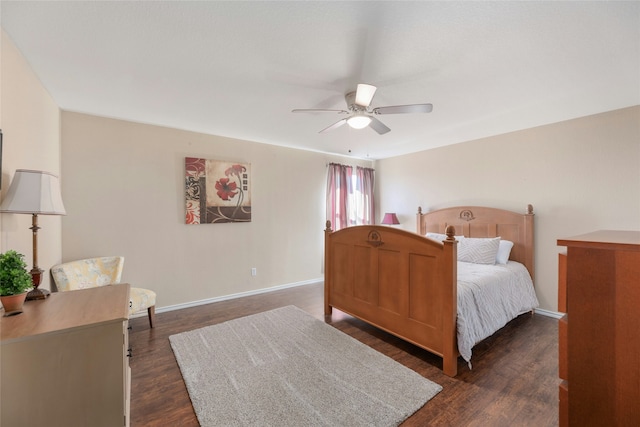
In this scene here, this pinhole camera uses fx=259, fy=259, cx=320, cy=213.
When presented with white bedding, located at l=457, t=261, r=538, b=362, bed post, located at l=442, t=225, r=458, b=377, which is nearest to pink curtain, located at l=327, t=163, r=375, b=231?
white bedding, located at l=457, t=261, r=538, b=362

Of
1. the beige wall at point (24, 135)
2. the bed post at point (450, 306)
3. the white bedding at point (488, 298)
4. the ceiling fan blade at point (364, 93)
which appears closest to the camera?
the beige wall at point (24, 135)

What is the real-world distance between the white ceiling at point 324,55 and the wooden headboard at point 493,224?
4.41 ft

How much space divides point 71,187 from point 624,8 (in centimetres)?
480

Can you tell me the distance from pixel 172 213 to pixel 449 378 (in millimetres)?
3606

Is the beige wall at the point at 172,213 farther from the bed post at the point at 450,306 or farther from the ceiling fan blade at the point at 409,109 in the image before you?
the bed post at the point at 450,306

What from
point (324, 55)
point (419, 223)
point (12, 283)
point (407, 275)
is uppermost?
point (324, 55)

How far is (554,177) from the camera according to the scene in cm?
332

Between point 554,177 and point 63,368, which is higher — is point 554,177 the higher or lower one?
the higher one

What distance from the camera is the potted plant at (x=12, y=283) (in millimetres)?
1282

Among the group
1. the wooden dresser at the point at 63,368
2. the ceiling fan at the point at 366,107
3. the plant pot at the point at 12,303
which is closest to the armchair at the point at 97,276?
the plant pot at the point at 12,303

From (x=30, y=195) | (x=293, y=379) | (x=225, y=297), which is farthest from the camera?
(x=225, y=297)

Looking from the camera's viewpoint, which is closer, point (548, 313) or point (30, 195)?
point (30, 195)

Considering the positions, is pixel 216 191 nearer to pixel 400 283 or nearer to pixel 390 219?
pixel 400 283

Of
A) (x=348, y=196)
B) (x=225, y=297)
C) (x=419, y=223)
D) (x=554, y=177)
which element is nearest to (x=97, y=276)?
(x=225, y=297)
